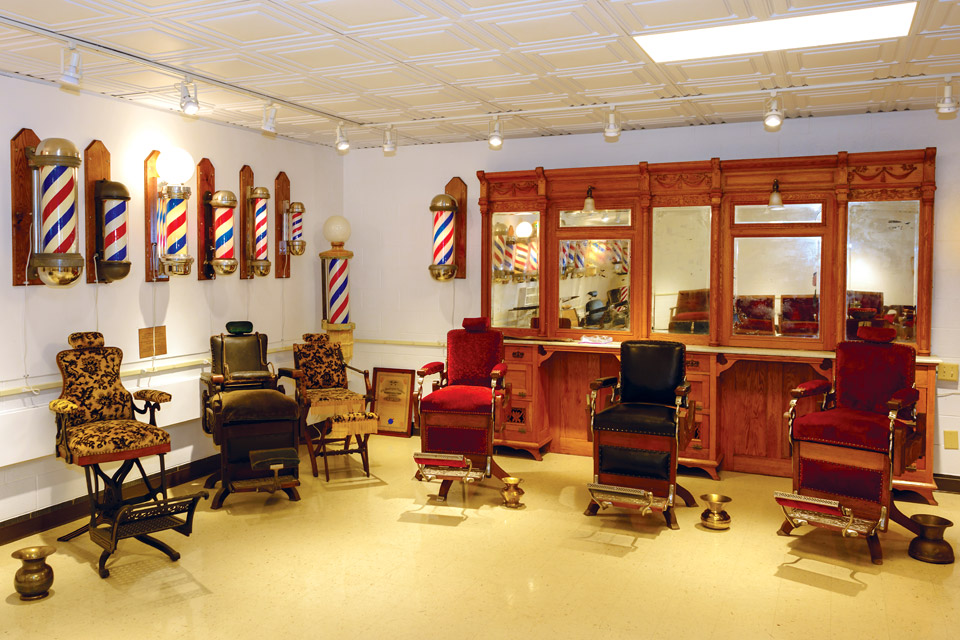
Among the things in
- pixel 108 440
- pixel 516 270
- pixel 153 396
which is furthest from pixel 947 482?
pixel 108 440

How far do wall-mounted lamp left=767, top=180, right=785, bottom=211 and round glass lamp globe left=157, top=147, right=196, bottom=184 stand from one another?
474 cm

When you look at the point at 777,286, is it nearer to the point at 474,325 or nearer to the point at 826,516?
the point at 826,516

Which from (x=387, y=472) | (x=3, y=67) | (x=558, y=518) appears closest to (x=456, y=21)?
(x=3, y=67)

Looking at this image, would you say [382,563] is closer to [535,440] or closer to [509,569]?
[509,569]

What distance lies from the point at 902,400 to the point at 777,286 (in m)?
1.90

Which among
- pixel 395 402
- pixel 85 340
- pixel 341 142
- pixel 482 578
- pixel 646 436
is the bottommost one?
pixel 482 578

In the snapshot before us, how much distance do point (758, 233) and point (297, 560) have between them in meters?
4.60

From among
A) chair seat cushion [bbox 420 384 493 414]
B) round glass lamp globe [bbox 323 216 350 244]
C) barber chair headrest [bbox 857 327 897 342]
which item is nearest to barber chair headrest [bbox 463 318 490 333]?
chair seat cushion [bbox 420 384 493 414]

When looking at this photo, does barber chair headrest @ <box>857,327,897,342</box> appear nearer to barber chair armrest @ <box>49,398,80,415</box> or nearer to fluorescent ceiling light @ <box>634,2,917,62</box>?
fluorescent ceiling light @ <box>634,2,917,62</box>

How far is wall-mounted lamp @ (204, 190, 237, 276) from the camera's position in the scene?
644 centimetres

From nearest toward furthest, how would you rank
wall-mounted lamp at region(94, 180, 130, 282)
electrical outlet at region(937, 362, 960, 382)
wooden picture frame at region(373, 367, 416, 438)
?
wall-mounted lamp at region(94, 180, 130, 282), electrical outlet at region(937, 362, 960, 382), wooden picture frame at region(373, 367, 416, 438)

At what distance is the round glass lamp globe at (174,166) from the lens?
5855 mm

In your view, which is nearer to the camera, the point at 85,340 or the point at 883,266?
the point at 85,340

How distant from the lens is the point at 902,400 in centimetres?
484
